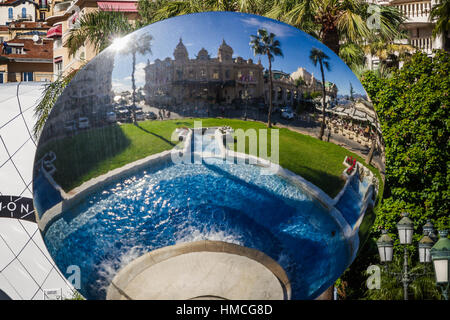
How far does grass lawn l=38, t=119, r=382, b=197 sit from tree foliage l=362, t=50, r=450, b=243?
11189 mm

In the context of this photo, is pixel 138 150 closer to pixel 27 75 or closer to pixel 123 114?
pixel 123 114

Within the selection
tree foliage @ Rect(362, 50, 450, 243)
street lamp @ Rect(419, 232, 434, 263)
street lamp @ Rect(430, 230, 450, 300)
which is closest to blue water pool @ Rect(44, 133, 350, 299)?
street lamp @ Rect(430, 230, 450, 300)

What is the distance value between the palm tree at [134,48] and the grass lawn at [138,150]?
212 mm

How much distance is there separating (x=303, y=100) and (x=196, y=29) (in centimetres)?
116

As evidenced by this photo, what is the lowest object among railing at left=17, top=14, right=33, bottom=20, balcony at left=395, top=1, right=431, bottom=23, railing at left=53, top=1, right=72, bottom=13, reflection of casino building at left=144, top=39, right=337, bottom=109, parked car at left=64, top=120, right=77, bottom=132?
parked car at left=64, top=120, right=77, bottom=132

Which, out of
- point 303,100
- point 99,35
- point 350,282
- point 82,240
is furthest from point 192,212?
point 99,35

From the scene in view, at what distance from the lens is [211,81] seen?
5707 mm

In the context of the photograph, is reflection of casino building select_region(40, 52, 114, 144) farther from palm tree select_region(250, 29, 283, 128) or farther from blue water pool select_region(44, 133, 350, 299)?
palm tree select_region(250, 29, 283, 128)

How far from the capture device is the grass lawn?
554cm

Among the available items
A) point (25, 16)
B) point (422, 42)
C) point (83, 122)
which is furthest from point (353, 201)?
point (25, 16)

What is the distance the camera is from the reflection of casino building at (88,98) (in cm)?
566

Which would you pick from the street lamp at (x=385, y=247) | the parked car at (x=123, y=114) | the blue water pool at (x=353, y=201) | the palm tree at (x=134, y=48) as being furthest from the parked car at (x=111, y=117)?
the street lamp at (x=385, y=247)

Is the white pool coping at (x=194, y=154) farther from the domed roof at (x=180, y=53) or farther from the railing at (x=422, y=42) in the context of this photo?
the railing at (x=422, y=42)

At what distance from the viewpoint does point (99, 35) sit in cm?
1834
